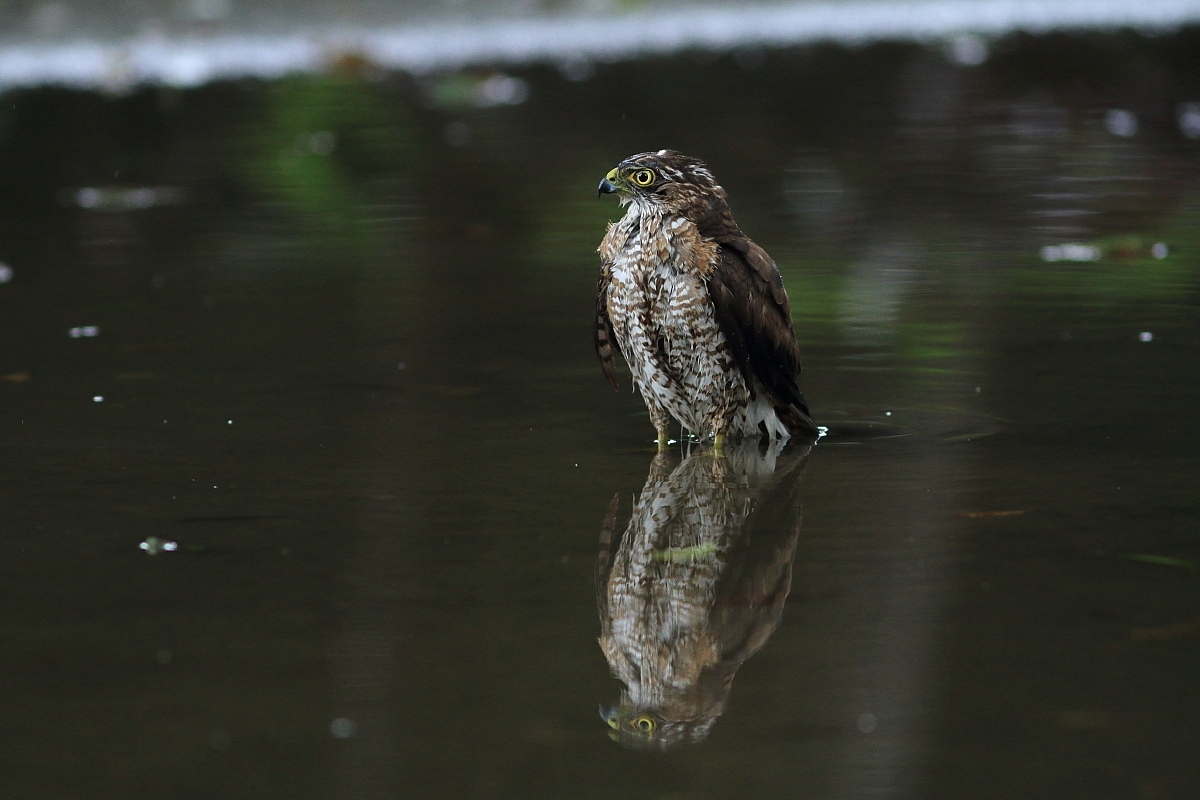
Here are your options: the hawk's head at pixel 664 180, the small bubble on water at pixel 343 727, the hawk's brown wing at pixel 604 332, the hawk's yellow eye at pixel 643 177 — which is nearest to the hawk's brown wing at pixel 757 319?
the hawk's head at pixel 664 180

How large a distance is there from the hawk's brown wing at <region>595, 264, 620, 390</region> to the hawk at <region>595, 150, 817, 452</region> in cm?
3

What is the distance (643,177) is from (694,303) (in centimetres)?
44

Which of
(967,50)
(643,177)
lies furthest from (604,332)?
(967,50)

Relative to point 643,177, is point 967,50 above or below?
below

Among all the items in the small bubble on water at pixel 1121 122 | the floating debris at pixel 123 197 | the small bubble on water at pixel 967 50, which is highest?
the floating debris at pixel 123 197

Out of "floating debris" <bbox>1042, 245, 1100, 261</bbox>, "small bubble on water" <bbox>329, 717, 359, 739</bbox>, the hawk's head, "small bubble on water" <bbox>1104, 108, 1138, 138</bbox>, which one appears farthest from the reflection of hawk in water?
"small bubble on water" <bbox>1104, 108, 1138, 138</bbox>

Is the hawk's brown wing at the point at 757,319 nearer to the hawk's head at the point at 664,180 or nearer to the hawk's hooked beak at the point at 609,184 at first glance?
the hawk's head at the point at 664,180

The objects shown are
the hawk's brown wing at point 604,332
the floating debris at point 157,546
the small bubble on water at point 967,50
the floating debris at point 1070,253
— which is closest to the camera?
the floating debris at point 157,546

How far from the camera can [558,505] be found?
5.12 metres

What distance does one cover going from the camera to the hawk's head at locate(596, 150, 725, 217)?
579 cm

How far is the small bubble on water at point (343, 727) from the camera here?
3.55 metres

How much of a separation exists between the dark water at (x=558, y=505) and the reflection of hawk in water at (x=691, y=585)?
18 mm

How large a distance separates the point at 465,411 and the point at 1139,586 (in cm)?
273

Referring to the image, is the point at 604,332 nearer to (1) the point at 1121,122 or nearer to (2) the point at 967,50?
(1) the point at 1121,122
